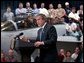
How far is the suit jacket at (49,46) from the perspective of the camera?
120 inches

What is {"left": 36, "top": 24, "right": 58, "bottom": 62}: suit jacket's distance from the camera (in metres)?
3.05

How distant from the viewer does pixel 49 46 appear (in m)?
3.06

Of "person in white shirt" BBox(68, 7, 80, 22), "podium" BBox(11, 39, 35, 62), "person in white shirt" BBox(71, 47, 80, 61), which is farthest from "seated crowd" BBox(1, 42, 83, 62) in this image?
"person in white shirt" BBox(68, 7, 80, 22)

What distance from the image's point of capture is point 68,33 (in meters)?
5.36

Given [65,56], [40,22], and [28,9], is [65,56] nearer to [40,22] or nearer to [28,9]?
[28,9]

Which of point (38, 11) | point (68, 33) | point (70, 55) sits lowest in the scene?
point (70, 55)

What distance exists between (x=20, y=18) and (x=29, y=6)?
0.79 feet

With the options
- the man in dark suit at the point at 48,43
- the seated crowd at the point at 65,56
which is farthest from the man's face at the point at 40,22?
the seated crowd at the point at 65,56

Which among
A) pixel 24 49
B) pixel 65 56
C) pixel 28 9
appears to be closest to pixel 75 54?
pixel 65 56

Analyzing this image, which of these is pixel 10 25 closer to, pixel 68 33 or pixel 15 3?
pixel 15 3

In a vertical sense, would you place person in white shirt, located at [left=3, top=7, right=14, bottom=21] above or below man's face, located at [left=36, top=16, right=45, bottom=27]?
above

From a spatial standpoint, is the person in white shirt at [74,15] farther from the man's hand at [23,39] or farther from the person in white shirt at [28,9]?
the man's hand at [23,39]

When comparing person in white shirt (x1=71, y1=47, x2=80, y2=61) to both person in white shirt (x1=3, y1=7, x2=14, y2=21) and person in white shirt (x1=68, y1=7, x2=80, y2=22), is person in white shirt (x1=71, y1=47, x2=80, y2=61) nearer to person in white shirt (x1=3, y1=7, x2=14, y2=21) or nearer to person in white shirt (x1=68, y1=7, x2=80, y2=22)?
person in white shirt (x1=68, y1=7, x2=80, y2=22)

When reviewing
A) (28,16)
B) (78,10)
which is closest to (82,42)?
(78,10)
